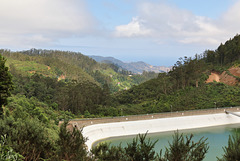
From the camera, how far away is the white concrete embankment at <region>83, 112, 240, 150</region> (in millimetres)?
27373

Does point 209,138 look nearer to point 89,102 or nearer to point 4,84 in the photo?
point 89,102

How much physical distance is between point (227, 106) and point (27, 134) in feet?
122

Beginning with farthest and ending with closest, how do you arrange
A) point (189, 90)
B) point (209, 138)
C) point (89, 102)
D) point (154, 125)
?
point (189, 90) → point (89, 102) → point (154, 125) → point (209, 138)

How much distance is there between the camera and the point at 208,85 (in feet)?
152

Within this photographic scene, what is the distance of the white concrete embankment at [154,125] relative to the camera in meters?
27.4

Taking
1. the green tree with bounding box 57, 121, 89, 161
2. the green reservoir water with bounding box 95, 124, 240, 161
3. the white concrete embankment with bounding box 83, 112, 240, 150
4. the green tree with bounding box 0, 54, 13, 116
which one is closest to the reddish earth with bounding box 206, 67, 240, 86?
the white concrete embankment with bounding box 83, 112, 240, 150

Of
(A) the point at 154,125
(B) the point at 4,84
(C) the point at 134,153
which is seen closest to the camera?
(C) the point at 134,153

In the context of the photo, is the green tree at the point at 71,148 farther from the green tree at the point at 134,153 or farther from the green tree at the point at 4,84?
the green tree at the point at 4,84

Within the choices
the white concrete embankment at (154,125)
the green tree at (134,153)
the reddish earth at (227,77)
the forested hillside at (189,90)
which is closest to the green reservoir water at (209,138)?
the white concrete embankment at (154,125)

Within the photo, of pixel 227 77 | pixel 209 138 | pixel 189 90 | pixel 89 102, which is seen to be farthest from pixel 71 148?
pixel 227 77

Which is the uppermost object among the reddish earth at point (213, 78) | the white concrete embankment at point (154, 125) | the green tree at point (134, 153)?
the reddish earth at point (213, 78)

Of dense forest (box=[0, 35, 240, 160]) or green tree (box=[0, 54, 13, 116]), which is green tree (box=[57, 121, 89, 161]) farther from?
green tree (box=[0, 54, 13, 116])

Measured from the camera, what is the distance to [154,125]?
3139 cm

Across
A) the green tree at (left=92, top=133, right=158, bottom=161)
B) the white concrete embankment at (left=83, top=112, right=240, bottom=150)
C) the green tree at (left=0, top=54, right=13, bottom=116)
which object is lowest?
the white concrete embankment at (left=83, top=112, right=240, bottom=150)
